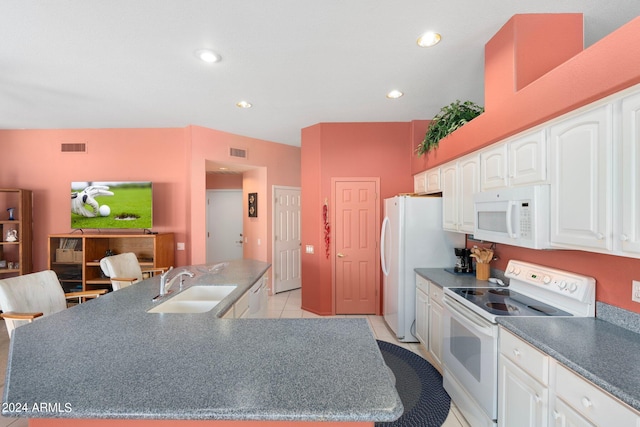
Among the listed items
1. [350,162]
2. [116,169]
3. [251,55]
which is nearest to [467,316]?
[350,162]

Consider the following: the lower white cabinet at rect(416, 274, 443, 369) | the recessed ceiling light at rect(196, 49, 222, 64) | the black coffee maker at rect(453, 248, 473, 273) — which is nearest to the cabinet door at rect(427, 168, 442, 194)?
the black coffee maker at rect(453, 248, 473, 273)

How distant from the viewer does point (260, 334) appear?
1372 mm

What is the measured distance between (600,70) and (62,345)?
9.57 ft

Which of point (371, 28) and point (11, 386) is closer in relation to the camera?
point (11, 386)

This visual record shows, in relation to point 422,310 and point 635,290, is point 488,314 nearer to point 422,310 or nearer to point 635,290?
point 635,290

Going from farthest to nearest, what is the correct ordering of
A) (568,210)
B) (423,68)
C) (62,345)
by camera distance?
(423,68), (568,210), (62,345)

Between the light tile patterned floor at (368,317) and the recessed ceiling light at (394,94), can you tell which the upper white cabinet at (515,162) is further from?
the light tile patterned floor at (368,317)

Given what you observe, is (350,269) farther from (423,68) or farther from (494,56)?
(494,56)

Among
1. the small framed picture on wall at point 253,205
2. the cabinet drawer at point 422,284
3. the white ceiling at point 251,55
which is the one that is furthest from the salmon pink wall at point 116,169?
the cabinet drawer at point 422,284

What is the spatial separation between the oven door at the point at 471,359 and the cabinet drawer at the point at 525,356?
8 centimetres

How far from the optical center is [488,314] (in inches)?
67.8

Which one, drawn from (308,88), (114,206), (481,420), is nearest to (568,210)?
(481,420)

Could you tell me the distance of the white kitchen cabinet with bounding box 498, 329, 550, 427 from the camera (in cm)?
134

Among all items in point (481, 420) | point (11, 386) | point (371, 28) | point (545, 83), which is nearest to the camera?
point (11, 386)
